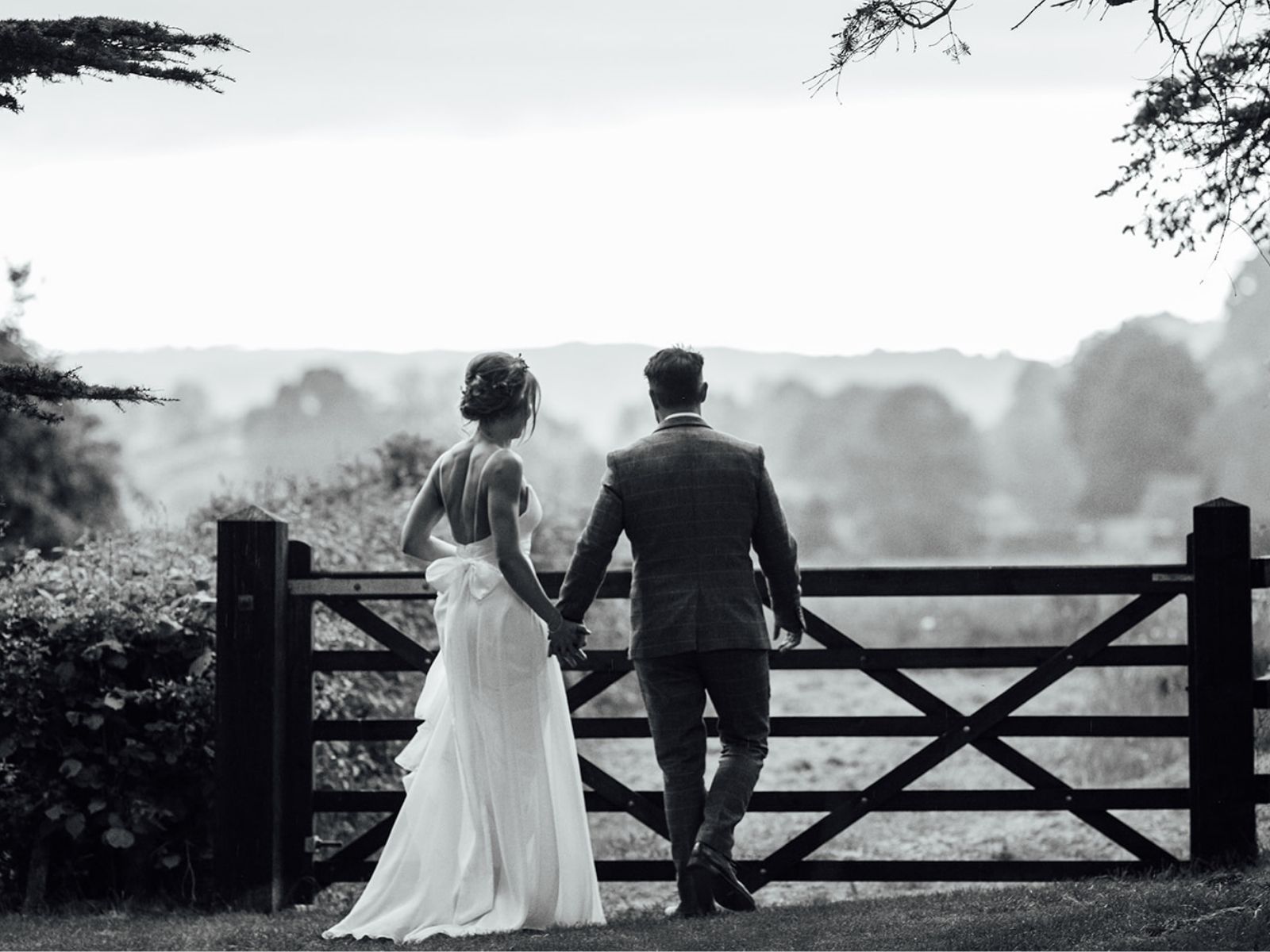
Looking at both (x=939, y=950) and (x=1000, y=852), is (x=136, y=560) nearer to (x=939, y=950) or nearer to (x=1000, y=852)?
(x=939, y=950)

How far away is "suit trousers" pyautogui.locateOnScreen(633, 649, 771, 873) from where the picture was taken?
5.78m

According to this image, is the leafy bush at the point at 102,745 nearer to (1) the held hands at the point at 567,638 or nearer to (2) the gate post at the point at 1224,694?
(1) the held hands at the point at 567,638

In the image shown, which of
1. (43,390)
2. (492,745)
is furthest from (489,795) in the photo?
(43,390)

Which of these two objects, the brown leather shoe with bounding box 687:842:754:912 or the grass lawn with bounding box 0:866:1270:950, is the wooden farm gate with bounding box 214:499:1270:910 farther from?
the brown leather shoe with bounding box 687:842:754:912

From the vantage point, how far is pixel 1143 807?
646 centimetres

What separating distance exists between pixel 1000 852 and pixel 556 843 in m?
4.40

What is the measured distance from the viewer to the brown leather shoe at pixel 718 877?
18.9 feet

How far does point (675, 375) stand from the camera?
5898 mm

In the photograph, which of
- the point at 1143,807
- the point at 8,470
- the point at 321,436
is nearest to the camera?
the point at 1143,807

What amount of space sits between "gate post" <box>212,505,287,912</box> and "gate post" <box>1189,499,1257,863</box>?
387cm

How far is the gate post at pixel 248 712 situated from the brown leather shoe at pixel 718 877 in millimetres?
1912

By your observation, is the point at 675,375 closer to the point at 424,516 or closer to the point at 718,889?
the point at 424,516

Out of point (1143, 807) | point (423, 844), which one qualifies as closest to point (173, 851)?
point (423, 844)

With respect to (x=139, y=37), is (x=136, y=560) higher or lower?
lower
